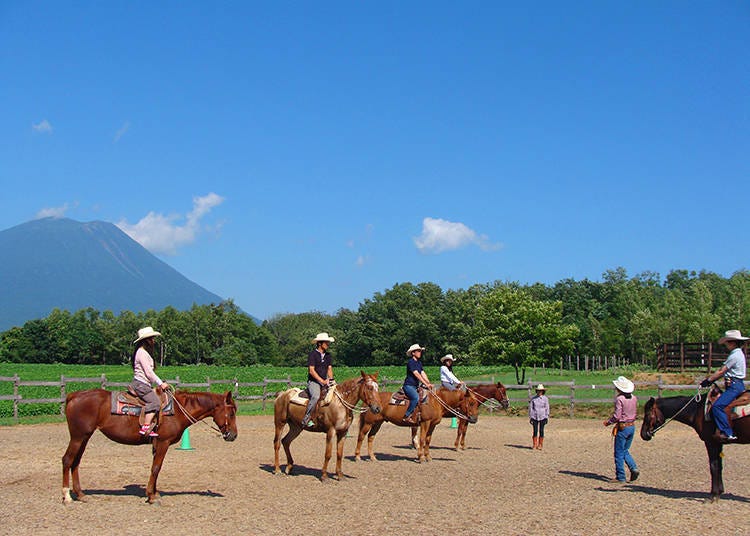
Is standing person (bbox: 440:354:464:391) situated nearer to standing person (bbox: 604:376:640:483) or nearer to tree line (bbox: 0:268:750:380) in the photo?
standing person (bbox: 604:376:640:483)

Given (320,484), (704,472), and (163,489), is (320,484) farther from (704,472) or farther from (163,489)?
(704,472)

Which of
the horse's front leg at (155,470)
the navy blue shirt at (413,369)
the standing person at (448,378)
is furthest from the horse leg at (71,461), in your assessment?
the standing person at (448,378)

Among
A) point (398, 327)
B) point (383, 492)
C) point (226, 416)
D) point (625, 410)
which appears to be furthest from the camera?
point (398, 327)

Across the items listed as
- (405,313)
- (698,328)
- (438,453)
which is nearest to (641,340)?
(698,328)

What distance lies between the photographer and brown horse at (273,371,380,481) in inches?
517

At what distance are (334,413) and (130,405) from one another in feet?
13.2

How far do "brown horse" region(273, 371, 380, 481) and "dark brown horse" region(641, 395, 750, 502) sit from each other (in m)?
5.10

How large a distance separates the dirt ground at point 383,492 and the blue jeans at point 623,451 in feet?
1.11

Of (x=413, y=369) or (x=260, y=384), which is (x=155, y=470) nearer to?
(x=413, y=369)

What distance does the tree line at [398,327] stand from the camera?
217 ft

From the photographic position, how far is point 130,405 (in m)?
10.8

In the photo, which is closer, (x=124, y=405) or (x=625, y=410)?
(x=124, y=405)

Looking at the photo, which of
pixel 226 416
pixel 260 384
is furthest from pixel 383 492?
pixel 260 384

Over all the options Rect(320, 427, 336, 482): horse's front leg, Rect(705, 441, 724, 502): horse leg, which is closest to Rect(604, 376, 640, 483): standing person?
Rect(705, 441, 724, 502): horse leg
